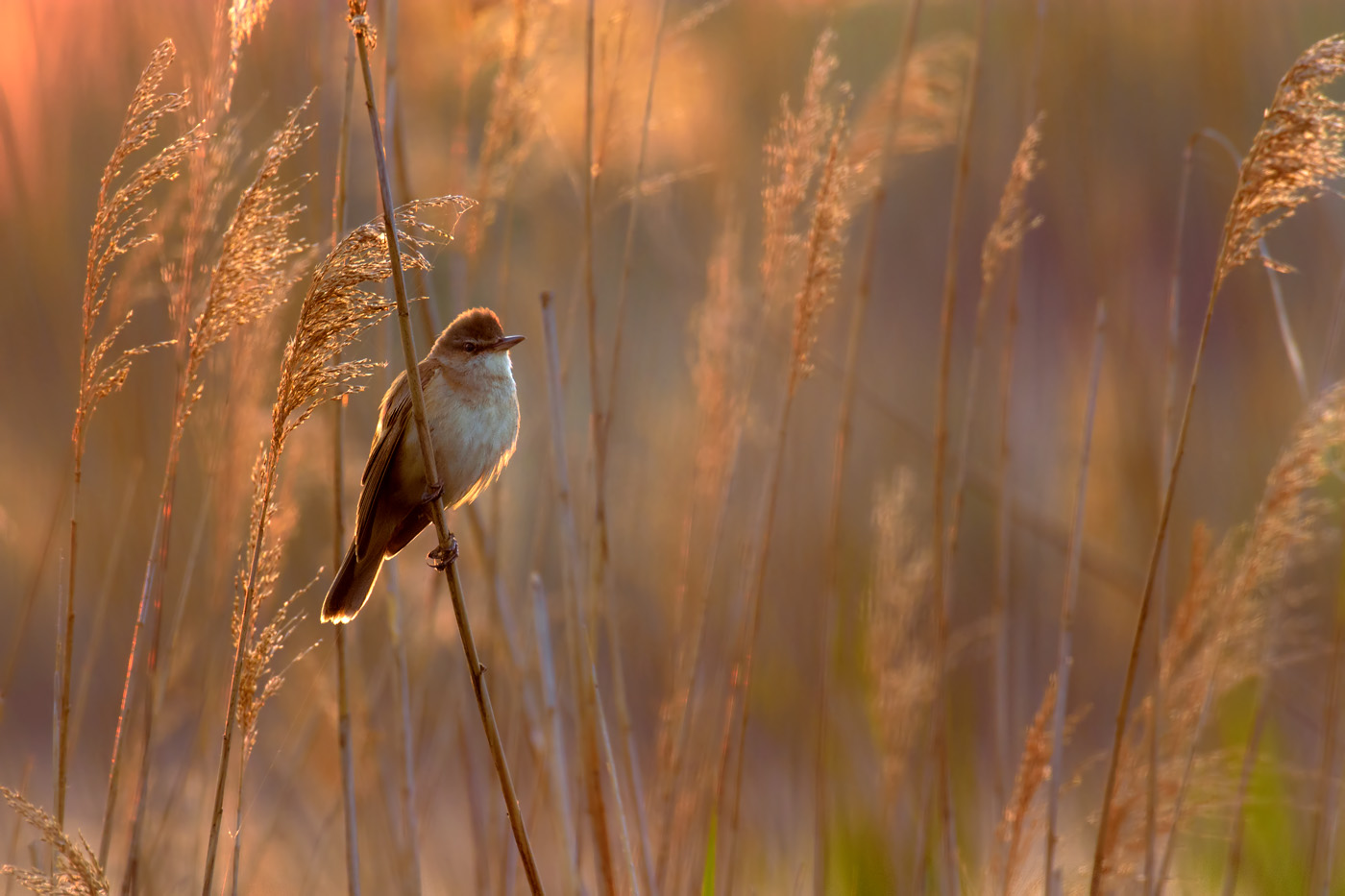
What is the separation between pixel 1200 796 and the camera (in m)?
2.85

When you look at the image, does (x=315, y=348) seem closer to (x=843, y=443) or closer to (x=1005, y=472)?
(x=843, y=443)

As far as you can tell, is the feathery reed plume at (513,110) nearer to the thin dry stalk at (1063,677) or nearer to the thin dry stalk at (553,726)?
the thin dry stalk at (553,726)

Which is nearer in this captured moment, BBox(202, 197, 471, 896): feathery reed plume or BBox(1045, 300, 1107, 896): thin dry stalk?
BBox(202, 197, 471, 896): feathery reed plume

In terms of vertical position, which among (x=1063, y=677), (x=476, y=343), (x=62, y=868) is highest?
Result: (x=476, y=343)

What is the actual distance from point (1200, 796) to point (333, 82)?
2.85 metres

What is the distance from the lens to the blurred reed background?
2.48 metres

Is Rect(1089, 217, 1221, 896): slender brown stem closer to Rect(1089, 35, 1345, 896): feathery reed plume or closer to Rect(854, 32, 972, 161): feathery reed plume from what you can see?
Rect(1089, 35, 1345, 896): feathery reed plume

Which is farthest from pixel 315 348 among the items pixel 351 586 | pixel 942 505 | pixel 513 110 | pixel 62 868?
pixel 942 505

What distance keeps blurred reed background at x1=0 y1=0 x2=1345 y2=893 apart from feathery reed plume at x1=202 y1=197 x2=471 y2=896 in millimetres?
91

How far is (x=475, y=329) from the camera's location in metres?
2.97

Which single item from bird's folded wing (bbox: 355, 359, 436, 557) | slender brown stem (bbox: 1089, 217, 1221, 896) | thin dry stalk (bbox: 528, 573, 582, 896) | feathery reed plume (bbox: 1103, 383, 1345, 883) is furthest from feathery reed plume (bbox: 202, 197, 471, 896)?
feathery reed plume (bbox: 1103, 383, 1345, 883)

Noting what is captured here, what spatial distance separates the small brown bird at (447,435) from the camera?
2686 millimetres

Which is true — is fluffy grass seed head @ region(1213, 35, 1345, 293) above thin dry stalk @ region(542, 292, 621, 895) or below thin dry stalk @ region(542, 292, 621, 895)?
above

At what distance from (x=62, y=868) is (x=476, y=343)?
5.44ft
